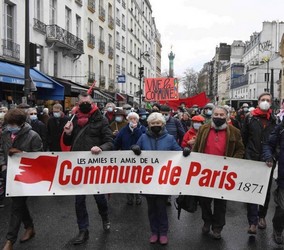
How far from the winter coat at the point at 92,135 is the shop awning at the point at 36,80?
968cm

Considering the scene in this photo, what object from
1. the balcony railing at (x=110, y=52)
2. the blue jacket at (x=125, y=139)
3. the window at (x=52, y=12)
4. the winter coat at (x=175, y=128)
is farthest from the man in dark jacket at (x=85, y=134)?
the balcony railing at (x=110, y=52)

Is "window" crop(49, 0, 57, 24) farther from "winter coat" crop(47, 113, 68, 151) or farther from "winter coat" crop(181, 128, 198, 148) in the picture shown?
"winter coat" crop(181, 128, 198, 148)

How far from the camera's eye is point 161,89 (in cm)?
1669

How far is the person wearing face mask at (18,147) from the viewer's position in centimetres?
462

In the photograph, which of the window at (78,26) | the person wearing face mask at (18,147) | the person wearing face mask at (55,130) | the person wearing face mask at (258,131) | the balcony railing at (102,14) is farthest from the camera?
the balcony railing at (102,14)

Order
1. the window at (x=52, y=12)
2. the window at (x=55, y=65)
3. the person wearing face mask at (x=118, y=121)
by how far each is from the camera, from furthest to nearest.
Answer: the window at (x=55, y=65), the window at (x=52, y=12), the person wearing face mask at (x=118, y=121)

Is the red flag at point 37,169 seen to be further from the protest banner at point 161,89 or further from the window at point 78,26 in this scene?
the window at point 78,26

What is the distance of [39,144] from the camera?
4961mm

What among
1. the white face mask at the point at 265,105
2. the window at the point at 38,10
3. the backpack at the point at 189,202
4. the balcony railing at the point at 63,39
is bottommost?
the backpack at the point at 189,202

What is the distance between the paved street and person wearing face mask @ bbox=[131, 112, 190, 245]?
0.17 meters

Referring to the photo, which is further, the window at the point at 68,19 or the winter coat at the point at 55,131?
the window at the point at 68,19

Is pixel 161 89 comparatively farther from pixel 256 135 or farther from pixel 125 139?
pixel 256 135

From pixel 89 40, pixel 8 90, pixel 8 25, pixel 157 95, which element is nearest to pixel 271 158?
pixel 157 95

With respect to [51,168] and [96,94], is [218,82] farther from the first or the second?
[51,168]
